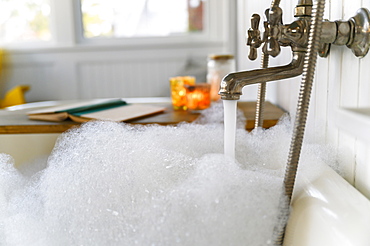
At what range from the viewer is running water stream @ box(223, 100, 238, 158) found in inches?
28.5

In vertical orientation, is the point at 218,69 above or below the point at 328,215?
above

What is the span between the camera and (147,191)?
2.30ft

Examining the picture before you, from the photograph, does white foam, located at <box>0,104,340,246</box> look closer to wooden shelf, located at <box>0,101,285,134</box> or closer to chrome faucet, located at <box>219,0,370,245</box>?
chrome faucet, located at <box>219,0,370,245</box>

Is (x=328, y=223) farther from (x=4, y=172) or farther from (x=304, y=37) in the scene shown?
(x=4, y=172)

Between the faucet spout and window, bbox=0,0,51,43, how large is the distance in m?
3.00

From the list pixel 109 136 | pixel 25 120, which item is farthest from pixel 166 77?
pixel 109 136

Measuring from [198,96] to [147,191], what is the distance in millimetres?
715

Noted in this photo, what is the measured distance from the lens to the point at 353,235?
0.50m

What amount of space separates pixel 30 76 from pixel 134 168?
9.42 ft

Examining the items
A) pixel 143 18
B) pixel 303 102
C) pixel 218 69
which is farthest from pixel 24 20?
pixel 303 102

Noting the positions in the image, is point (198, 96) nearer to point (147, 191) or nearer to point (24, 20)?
point (147, 191)

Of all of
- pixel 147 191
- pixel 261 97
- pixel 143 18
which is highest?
pixel 143 18

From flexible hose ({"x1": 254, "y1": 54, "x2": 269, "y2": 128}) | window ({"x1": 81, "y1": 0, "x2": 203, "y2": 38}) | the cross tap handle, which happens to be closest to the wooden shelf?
flexible hose ({"x1": 254, "y1": 54, "x2": 269, "y2": 128})

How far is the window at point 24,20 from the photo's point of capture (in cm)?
336
